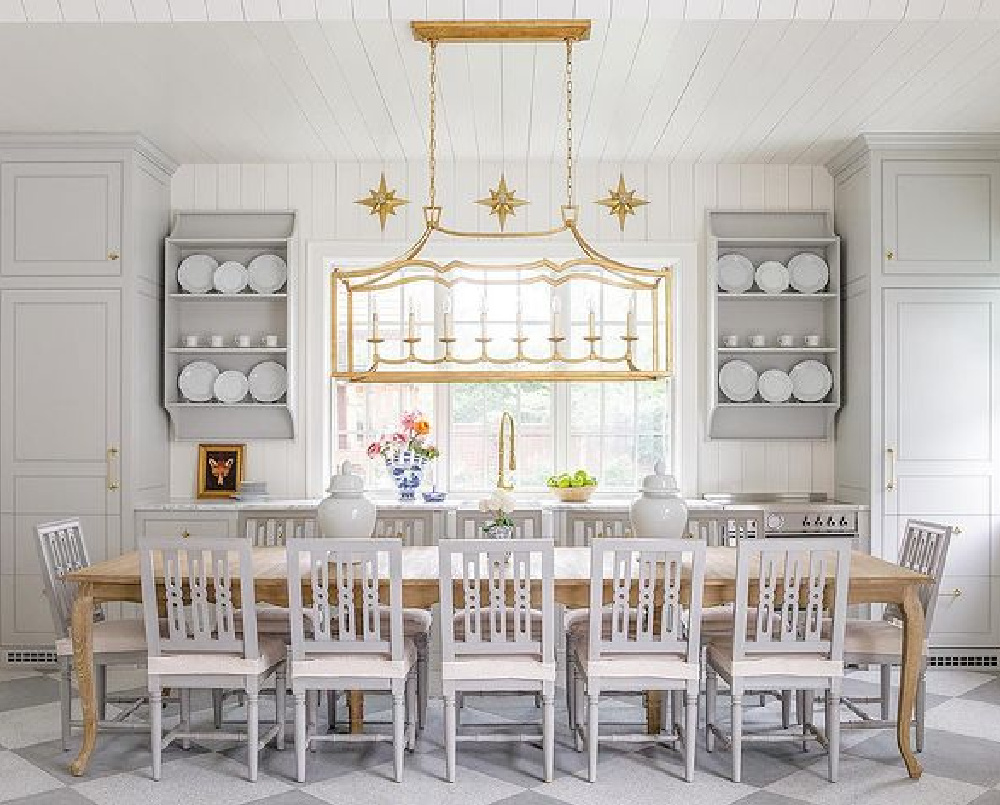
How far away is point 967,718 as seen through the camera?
4.50 metres

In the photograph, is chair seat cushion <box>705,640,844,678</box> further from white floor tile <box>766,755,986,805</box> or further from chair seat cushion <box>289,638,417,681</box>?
chair seat cushion <box>289,638,417,681</box>

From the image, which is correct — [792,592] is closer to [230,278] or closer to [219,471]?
[219,471]

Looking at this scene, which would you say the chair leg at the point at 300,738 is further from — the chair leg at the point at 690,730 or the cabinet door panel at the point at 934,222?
the cabinet door panel at the point at 934,222

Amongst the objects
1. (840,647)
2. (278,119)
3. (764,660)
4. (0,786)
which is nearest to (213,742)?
(0,786)

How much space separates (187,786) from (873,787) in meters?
2.39

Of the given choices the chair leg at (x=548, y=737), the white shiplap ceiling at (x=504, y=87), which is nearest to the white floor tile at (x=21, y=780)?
the chair leg at (x=548, y=737)

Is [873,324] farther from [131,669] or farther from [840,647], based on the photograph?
[131,669]

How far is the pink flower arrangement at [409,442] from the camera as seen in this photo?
19.4 feet

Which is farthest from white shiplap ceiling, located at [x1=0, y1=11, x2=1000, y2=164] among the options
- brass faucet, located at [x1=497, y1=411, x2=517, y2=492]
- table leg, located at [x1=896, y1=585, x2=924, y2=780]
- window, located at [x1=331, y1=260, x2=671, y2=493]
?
table leg, located at [x1=896, y1=585, x2=924, y2=780]

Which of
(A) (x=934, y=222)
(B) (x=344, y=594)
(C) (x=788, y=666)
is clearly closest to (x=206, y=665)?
(B) (x=344, y=594)

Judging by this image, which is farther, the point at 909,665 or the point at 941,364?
the point at 941,364

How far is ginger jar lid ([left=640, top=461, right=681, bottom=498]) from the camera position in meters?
4.23

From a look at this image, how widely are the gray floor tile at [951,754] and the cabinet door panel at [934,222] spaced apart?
248 cm

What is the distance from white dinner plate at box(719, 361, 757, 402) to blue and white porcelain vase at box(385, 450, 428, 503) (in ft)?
5.89
